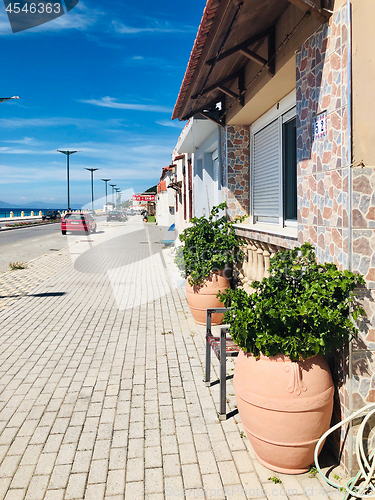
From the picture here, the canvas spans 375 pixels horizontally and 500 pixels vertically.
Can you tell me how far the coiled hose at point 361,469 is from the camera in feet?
7.64

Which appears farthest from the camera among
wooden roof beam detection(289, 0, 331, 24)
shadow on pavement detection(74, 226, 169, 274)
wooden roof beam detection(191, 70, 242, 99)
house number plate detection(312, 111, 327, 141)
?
shadow on pavement detection(74, 226, 169, 274)

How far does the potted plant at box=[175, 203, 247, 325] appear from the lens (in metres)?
5.66

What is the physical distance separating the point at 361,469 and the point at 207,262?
3564 mm

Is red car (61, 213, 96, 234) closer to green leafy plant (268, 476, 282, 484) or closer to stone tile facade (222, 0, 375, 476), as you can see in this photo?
stone tile facade (222, 0, 375, 476)

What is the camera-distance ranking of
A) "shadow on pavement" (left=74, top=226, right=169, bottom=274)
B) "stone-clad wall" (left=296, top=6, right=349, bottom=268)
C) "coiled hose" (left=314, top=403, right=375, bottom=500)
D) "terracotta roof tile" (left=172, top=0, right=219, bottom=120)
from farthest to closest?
"shadow on pavement" (left=74, top=226, right=169, bottom=274) → "terracotta roof tile" (left=172, top=0, right=219, bottom=120) → "stone-clad wall" (left=296, top=6, right=349, bottom=268) → "coiled hose" (left=314, top=403, right=375, bottom=500)

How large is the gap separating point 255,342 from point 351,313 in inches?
25.6

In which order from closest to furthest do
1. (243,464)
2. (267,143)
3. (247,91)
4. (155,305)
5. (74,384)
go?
(243,464), (74,384), (247,91), (267,143), (155,305)

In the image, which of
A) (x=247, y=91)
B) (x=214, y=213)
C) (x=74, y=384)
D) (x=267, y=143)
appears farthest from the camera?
(x=214, y=213)

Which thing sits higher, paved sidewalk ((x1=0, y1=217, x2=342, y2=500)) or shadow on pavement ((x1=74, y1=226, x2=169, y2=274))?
shadow on pavement ((x1=74, y1=226, x2=169, y2=274))

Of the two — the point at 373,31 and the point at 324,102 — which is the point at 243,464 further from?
the point at 373,31

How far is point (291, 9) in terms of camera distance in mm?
3516

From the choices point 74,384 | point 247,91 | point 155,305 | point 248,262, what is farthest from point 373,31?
point 155,305

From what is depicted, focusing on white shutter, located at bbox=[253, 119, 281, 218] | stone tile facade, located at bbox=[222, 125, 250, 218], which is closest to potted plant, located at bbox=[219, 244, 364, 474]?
white shutter, located at bbox=[253, 119, 281, 218]

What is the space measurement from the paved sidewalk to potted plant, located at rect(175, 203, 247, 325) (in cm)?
47
